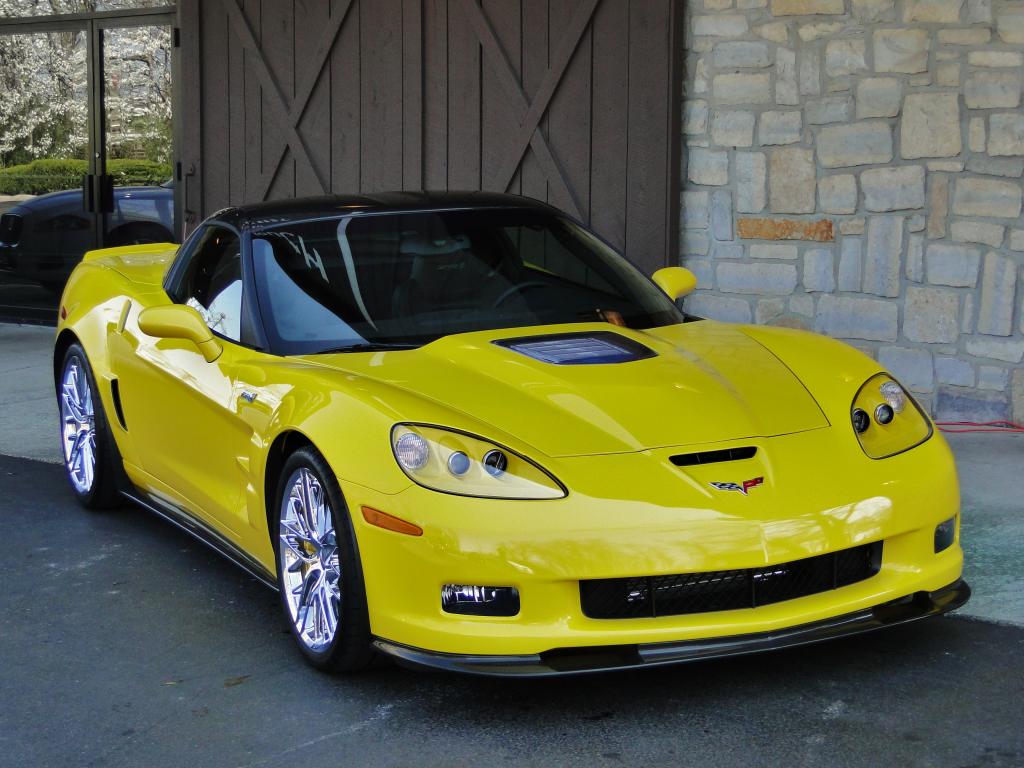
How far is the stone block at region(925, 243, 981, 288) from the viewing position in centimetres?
777

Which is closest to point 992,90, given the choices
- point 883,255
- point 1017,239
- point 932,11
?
point 932,11

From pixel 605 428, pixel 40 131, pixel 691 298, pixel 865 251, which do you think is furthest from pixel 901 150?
pixel 40 131

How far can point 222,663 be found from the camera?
4.52 metres

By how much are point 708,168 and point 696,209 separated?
251 mm

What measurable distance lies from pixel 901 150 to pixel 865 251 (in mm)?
572

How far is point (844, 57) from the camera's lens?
811cm

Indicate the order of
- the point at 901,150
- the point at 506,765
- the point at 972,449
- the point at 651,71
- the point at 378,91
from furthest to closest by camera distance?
1. the point at 378,91
2. the point at 651,71
3. the point at 901,150
4. the point at 972,449
5. the point at 506,765

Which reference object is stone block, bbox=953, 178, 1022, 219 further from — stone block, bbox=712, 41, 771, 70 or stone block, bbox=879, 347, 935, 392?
stone block, bbox=712, 41, 771, 70

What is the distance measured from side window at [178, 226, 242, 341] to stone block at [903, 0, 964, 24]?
396 cm

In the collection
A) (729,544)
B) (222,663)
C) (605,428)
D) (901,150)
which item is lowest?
(222,663)

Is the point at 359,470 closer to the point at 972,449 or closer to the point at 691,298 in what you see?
the point at 972,449

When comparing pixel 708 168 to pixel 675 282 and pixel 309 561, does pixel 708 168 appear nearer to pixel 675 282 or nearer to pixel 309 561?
pixel 675 282

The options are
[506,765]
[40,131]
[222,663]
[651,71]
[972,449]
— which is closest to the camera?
[506,765]

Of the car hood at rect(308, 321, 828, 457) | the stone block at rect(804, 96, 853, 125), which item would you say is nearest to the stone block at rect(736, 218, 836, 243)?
the stone block at rect(804, 96, 853, 125)
